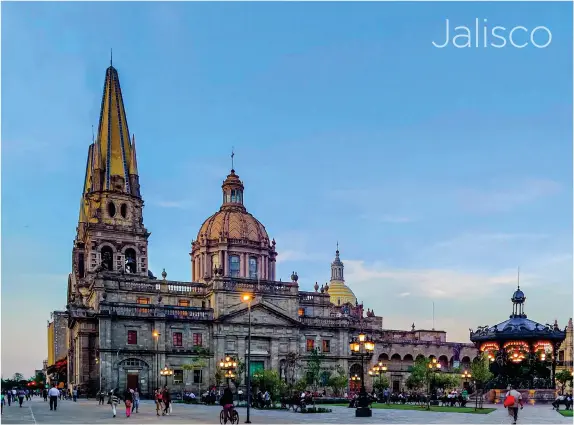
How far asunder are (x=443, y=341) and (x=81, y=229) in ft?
159

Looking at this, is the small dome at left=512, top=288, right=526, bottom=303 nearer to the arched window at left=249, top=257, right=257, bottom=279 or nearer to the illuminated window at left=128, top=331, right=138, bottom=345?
the arched window at left=249, top=257, right=257, bottom=279

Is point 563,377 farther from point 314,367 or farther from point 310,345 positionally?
point 314,367

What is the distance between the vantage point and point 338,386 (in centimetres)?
6769

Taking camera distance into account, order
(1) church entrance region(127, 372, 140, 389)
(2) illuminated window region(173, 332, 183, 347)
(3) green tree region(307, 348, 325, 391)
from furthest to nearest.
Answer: (2) illuminated window region(173, 332, 183, 347) < (3) green tree region(307, 348, 325, 391) < (1) church entrance region(127, 372, 140, 389)

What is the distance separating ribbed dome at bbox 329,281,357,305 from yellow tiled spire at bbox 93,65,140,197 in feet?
184

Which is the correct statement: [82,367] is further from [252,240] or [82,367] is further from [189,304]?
[252,240]

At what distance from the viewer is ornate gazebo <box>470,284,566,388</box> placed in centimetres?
5666

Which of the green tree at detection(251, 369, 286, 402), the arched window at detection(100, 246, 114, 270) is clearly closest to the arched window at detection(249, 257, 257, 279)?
the arched window at detection(100, 246, 114, 270)

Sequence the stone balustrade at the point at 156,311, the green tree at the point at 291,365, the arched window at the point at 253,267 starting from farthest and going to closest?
the arched window at the point at 253,267, the green tree at the point at 291,365, the stone balustrade at the point at 156,311

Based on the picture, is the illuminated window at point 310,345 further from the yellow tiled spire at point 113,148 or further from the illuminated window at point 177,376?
the yellow tiled spire at point 113,148

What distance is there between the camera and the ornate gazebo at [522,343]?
56.7 metres

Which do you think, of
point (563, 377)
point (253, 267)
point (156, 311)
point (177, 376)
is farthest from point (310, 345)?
point (563, 377)

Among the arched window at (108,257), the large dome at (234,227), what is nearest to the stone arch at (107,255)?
the arched window at (108,257)

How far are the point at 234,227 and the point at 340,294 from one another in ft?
159
